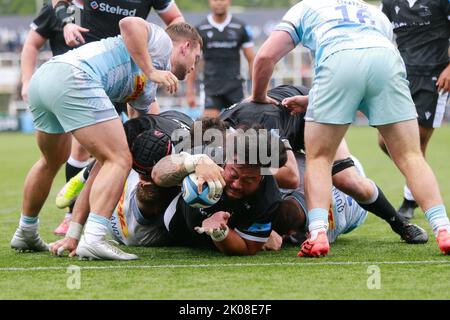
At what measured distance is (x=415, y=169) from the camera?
5.62 m

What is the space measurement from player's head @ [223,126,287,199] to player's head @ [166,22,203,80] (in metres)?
0.86

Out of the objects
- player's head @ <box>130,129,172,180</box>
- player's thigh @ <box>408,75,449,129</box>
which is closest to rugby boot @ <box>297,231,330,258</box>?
player's head @ <box>130,129,172,180</box>

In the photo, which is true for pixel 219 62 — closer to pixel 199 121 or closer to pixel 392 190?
pixel 392 190

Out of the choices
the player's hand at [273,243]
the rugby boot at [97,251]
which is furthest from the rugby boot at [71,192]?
the player's hand at [273,243]

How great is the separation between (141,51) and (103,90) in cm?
36

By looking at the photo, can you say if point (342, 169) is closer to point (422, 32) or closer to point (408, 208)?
point (408, 208)

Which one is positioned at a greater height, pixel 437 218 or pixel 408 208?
pixel 437 218

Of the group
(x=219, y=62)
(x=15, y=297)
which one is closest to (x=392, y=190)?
(x=219, y=62)

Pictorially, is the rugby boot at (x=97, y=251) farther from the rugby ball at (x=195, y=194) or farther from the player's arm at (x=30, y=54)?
the player's arm at (x=30, y=54)

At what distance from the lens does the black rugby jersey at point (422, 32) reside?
8312mm

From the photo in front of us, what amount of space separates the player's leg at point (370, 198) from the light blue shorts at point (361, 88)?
30.0 inches

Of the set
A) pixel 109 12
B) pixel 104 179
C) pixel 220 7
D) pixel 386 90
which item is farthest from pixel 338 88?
pixel 220 7

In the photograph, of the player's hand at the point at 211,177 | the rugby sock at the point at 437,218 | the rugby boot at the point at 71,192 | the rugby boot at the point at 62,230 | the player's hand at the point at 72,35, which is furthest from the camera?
the rugby boot at the point at 62,230
